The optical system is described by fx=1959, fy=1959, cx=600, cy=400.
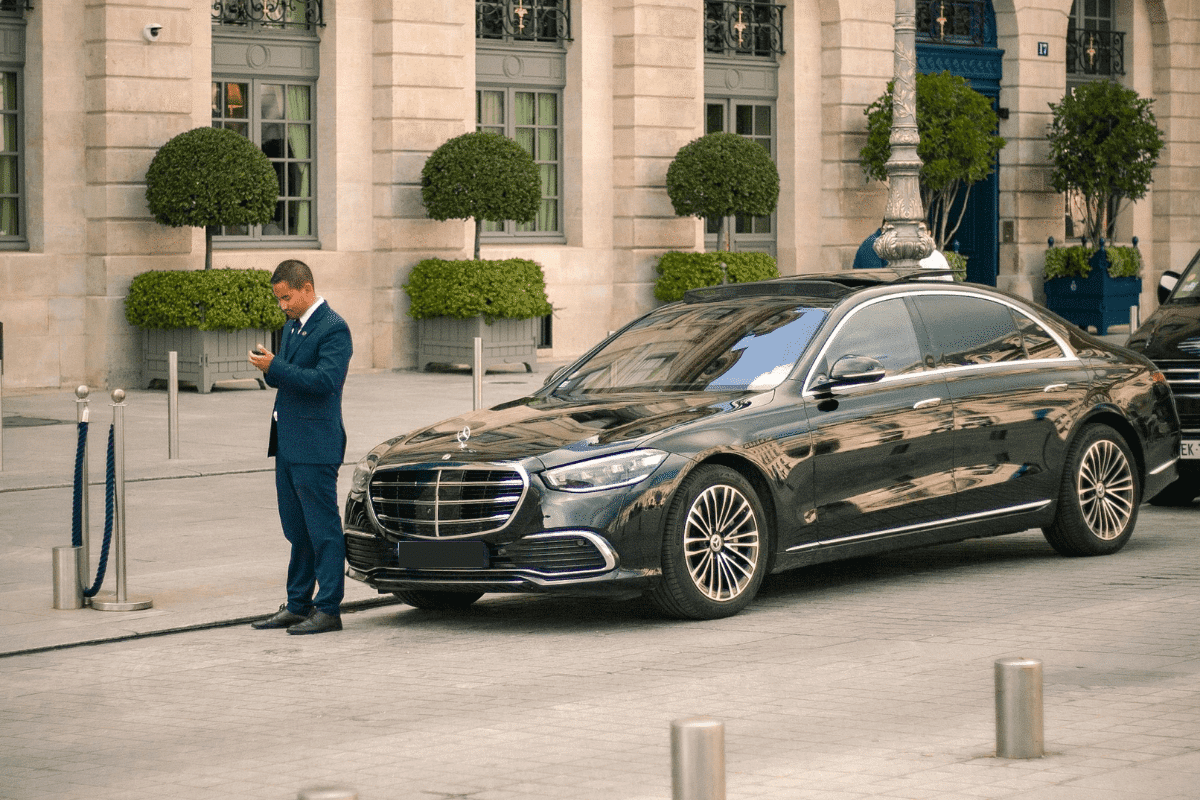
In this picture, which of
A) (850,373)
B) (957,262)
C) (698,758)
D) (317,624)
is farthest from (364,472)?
(957,262)

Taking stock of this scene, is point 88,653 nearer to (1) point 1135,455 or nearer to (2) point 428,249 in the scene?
(1) point 1135,455

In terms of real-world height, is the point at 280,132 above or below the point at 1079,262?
above

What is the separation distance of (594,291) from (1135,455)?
15943 millimetres

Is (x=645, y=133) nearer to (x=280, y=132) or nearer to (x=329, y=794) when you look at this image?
(x=280, y=132)

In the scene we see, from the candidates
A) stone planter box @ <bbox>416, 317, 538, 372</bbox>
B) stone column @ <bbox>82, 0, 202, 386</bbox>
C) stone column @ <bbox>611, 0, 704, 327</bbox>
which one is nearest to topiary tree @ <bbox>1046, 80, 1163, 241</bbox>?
stone column @ <bbox>611, 0, 704, 327</bbox>

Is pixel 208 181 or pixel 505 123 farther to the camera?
pixel 505 123

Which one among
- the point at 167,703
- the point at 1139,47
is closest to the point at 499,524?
the point at 167,703

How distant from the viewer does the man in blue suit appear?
9055 millimetres

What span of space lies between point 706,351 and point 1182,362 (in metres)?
4.27

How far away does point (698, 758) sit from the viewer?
482 centimetres

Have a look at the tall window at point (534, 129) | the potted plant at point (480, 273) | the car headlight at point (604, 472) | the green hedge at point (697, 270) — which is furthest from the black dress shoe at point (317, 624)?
the green hedge at point (697, 270)

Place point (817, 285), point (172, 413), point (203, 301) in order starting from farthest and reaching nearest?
point (203, 301) → point (172, 413) → point (817, 285)

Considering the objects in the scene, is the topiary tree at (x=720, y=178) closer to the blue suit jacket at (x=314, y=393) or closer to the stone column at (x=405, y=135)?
the stone column at (x=405, y=135)

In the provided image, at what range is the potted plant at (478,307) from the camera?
23.4m
